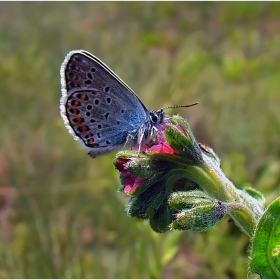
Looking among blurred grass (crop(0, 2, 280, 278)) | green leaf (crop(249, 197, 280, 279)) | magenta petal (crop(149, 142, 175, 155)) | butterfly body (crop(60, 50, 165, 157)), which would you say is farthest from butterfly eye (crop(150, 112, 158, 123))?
blurred grass (crop(0, 2, 280, 278))

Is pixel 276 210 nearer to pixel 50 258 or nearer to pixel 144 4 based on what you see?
pixel 50 258

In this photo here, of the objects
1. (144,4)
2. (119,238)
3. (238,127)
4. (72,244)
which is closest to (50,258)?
(72,244)

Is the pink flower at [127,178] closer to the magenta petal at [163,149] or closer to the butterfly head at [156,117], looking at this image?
the magenta petal at [163,149]

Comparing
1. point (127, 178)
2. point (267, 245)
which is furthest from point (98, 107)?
point (267, 245)

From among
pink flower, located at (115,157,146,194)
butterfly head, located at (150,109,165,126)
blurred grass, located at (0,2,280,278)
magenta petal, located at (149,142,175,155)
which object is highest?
butterfly head, located at (150,109,165,126)

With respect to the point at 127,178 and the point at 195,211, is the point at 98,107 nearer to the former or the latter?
the point at 127,178

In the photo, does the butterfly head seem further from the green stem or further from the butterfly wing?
the green stem

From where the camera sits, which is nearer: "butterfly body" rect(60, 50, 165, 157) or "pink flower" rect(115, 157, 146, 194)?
"pink flower" rect(115, 157, 146, 194)

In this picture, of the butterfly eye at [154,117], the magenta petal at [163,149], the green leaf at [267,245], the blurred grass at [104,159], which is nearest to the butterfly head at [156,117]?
the butterfly eye at [154,117]

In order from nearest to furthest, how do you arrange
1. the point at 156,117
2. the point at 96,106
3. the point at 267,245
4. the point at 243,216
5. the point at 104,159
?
1. the point at 267,245
2. the point at 243,216
3. the point at 156,117
4. the point at 96,106
5. the point at 104,159
